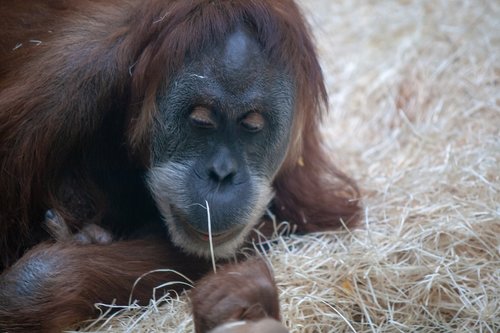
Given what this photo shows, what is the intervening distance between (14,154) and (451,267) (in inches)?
67.9

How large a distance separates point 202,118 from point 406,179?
151cm

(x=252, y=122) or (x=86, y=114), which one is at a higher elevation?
(x=86, y=114)

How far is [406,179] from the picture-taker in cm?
400

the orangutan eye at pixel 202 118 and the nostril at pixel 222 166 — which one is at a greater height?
the orangutan eye at pixel 202 118

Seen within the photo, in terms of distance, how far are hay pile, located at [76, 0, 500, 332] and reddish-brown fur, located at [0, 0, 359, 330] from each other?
0.74 feet

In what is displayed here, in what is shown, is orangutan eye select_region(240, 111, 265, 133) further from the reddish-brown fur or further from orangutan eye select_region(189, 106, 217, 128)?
the reddish-brown fur

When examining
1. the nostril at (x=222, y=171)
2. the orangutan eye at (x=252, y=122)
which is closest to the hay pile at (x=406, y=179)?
the nostril at (x=222, y=171)

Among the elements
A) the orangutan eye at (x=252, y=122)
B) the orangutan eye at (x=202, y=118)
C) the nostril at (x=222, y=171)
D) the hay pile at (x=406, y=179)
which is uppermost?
the orangutan eye at (x=202, y=118)

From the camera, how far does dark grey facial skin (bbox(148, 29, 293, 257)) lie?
2855 millimetres

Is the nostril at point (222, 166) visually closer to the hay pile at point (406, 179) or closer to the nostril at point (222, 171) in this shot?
the nostril at point (222, 171)

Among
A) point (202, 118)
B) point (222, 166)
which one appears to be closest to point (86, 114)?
point (202, 118)

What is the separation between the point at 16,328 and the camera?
272cm

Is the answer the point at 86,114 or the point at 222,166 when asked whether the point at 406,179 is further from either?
the point at 86,114

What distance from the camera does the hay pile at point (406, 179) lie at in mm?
2881
